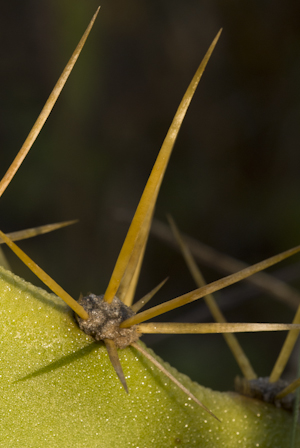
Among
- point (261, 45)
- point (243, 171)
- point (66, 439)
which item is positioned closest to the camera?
point (66, 439)

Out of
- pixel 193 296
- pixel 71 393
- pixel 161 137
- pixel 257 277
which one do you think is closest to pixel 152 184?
pixel 193 296

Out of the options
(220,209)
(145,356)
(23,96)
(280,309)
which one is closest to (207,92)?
(220,209)

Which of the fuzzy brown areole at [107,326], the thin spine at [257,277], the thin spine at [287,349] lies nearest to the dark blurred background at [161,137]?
the thin spine at [257,277]

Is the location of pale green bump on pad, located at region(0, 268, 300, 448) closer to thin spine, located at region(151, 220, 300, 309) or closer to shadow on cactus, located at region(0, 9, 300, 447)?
shadow on cactus, located at region(0, 9, 300, 447)

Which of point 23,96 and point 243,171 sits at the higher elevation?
point 23,96

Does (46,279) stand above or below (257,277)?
below

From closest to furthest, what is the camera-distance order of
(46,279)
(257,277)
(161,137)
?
1. (46,279)
2. (257,277)
3. (161,137)

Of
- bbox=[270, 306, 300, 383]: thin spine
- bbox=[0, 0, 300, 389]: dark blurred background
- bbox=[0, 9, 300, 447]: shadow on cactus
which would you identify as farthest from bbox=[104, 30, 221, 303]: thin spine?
bbox=[0, 0, 300, 389]: dark blurred background

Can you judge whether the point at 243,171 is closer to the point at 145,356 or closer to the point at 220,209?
the point at 220,209

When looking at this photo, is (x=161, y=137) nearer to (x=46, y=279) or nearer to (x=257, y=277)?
(x=257, y=277)
